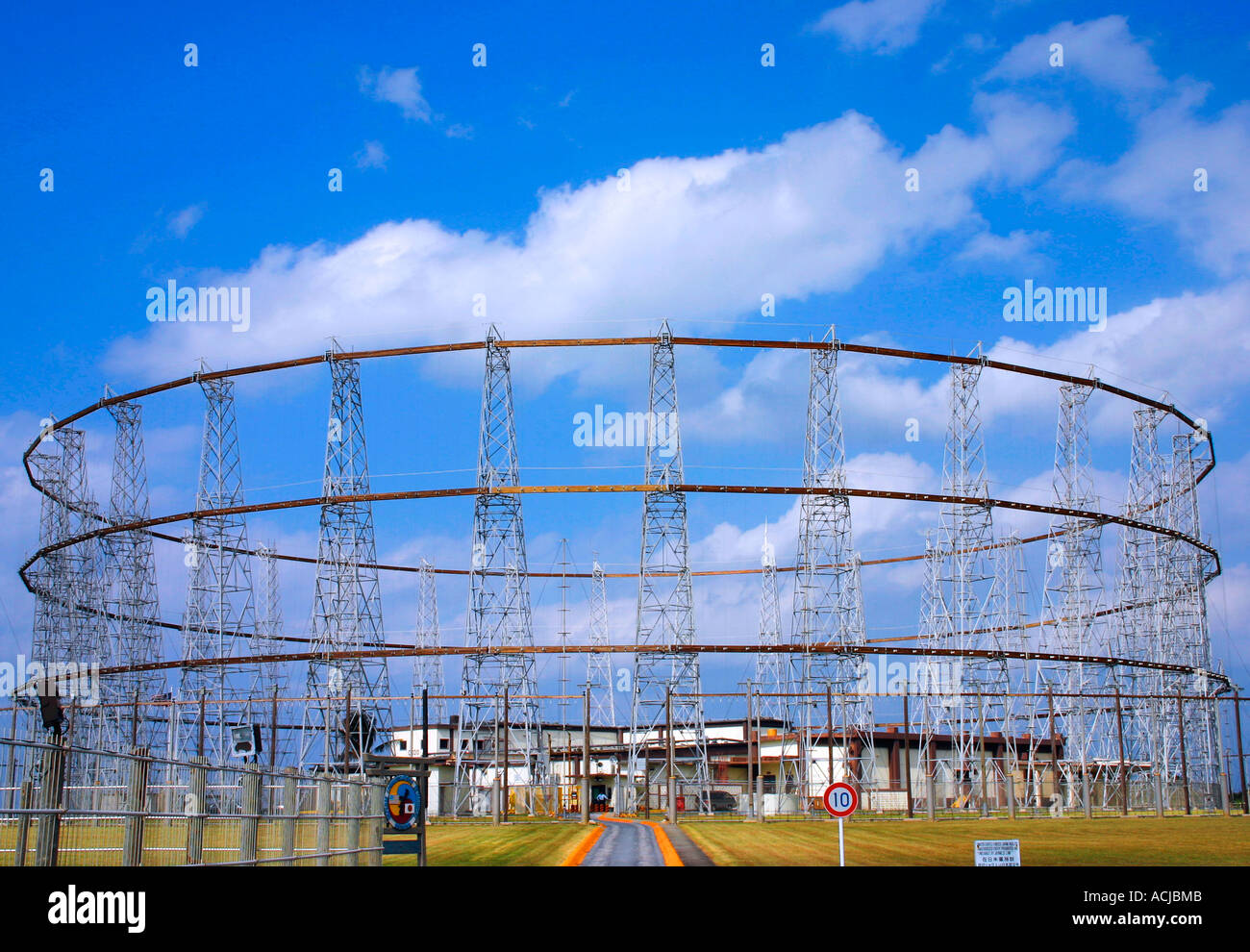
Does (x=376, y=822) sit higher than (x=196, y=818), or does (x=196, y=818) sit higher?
(x=196, y=818)

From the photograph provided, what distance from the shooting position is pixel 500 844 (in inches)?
1201

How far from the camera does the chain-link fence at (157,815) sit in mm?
8547

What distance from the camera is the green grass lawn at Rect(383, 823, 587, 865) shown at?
24469 mm

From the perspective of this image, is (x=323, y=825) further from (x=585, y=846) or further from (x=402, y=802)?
(x=585, y=846)

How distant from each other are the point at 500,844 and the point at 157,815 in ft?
70.6

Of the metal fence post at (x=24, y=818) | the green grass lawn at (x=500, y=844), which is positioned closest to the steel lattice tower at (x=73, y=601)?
the green grass lawn at (x=500, y=844)

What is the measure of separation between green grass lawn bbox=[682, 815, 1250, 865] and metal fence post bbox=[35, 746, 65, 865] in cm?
1606

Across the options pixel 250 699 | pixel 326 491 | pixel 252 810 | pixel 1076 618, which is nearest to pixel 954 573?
pixel 1076 618

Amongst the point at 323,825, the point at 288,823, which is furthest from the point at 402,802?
the point at 288,823

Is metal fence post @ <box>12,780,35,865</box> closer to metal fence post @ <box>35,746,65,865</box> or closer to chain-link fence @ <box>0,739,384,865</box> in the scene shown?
chain-link fence @ <box>0,739,384,865</box>

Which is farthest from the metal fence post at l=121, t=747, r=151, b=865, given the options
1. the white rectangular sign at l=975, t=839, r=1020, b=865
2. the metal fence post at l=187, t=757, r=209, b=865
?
the white rectangular sign at l=975, t=839, r=1020, b=865
